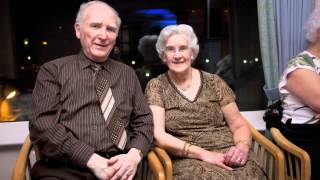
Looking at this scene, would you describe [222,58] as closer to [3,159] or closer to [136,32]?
[136,32]

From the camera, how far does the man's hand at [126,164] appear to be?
5.31 feet

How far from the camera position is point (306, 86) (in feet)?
6.35

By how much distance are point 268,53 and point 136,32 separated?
37.3 inches

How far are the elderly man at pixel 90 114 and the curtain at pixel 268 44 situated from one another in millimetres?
1020

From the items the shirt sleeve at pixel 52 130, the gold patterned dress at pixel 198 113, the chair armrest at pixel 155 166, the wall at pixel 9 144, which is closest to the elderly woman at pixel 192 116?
the gold patterned dress at pixel 198 113

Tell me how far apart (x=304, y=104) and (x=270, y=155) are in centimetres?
36

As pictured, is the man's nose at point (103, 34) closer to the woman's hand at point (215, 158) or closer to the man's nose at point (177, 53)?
the man's nose at point (177, 53)

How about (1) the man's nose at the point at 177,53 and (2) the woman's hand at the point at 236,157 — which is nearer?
(2) the woman's hand at the point at 236,157

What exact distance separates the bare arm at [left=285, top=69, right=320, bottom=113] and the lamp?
1901 millimetres

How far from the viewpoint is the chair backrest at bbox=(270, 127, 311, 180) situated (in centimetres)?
180

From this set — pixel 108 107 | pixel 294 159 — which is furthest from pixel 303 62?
pixel 108 107

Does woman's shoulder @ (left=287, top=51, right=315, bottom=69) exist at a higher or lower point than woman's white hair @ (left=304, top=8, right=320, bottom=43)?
lower

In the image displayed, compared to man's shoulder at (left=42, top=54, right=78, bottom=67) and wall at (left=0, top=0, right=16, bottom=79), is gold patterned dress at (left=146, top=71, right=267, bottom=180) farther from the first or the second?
wall at (left=0, top=0, right=16, bottom=79)

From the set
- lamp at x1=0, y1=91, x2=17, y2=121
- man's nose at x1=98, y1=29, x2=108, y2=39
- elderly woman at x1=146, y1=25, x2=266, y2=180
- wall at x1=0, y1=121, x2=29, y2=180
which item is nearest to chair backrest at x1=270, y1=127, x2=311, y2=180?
elderly woman at x1=146, y1=25, x2=266, y2=180
